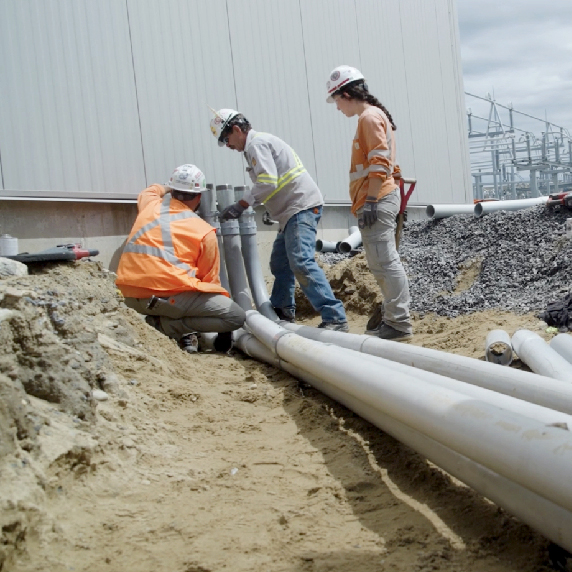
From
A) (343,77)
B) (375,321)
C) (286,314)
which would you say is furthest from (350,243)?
(343,77)

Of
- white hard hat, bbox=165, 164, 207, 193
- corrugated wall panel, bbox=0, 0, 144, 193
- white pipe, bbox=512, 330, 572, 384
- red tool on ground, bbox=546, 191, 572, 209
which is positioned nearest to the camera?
white pipe, bbox=512, 330, 572, 384

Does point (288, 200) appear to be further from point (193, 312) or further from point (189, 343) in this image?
point (189, 343)

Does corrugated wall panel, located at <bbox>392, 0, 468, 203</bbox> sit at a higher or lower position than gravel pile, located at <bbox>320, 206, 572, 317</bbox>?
higher

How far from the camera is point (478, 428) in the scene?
176 centimetres

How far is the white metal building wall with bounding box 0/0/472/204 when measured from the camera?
5164 mm

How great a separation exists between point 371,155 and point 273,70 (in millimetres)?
3351

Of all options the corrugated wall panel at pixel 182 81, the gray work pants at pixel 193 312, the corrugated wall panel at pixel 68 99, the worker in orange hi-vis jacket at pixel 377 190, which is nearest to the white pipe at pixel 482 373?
the worker in orange hi-vis jacket at pixel 377 190

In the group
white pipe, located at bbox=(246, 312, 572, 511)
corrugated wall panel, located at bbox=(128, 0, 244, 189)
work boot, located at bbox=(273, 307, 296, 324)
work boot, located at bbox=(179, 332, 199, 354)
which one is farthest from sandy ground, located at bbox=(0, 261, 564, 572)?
corrugated wall panel, located at bbox=(128, 0, 244, 189)

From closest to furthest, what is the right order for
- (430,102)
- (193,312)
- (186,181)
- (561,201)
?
1. (193,312)
2. (186,181)
3. (561,201)
4. (430,102)

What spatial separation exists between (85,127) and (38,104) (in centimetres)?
47

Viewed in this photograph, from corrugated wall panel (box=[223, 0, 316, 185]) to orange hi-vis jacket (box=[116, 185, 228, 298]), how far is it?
250cm

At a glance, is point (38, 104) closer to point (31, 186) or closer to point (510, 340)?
point (31, 186)

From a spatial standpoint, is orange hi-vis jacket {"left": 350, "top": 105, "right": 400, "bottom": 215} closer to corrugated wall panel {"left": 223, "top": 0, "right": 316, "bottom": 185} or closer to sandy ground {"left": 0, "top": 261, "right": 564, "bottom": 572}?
sandy ground {"left": 0, "top": 261, "right": 564, "bottom": 572}

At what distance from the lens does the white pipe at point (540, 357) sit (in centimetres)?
342
